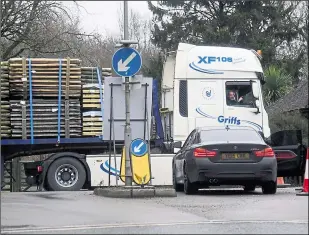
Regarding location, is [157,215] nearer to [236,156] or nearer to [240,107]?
[236,156]

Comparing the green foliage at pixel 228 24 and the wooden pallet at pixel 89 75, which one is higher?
the green foliage at pixel 228 24

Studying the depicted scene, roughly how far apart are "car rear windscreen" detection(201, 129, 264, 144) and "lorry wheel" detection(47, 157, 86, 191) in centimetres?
447

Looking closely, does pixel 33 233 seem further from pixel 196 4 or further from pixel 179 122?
pixel 196 4

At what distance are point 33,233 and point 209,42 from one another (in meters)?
33.7

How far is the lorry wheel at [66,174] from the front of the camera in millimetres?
18469

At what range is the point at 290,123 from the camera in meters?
27.9

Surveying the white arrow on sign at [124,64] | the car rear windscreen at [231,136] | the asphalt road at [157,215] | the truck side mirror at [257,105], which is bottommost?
the asphalt road at [157,215]

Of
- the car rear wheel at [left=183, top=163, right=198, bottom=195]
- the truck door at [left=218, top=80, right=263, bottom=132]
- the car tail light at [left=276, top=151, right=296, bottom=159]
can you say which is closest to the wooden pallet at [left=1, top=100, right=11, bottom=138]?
the truck door at [left=218, top=80, right=263, bottom=132]

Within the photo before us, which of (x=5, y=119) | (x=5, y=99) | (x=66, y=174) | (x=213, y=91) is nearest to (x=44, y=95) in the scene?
(x=5, y=99)

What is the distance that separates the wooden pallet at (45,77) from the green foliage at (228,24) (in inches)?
551

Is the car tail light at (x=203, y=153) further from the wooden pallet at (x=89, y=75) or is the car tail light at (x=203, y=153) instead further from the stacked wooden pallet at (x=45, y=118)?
the wooden pallet at (x=89, y=75)

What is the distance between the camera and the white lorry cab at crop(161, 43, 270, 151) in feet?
61.6

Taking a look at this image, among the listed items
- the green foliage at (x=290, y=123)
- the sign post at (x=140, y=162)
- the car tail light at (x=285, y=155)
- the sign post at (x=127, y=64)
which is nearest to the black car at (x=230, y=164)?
the sign post at (x=140, y=162)

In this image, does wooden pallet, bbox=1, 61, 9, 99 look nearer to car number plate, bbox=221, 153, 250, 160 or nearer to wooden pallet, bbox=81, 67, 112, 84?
wooden pallet, bbox=81, 67, 112, 84
